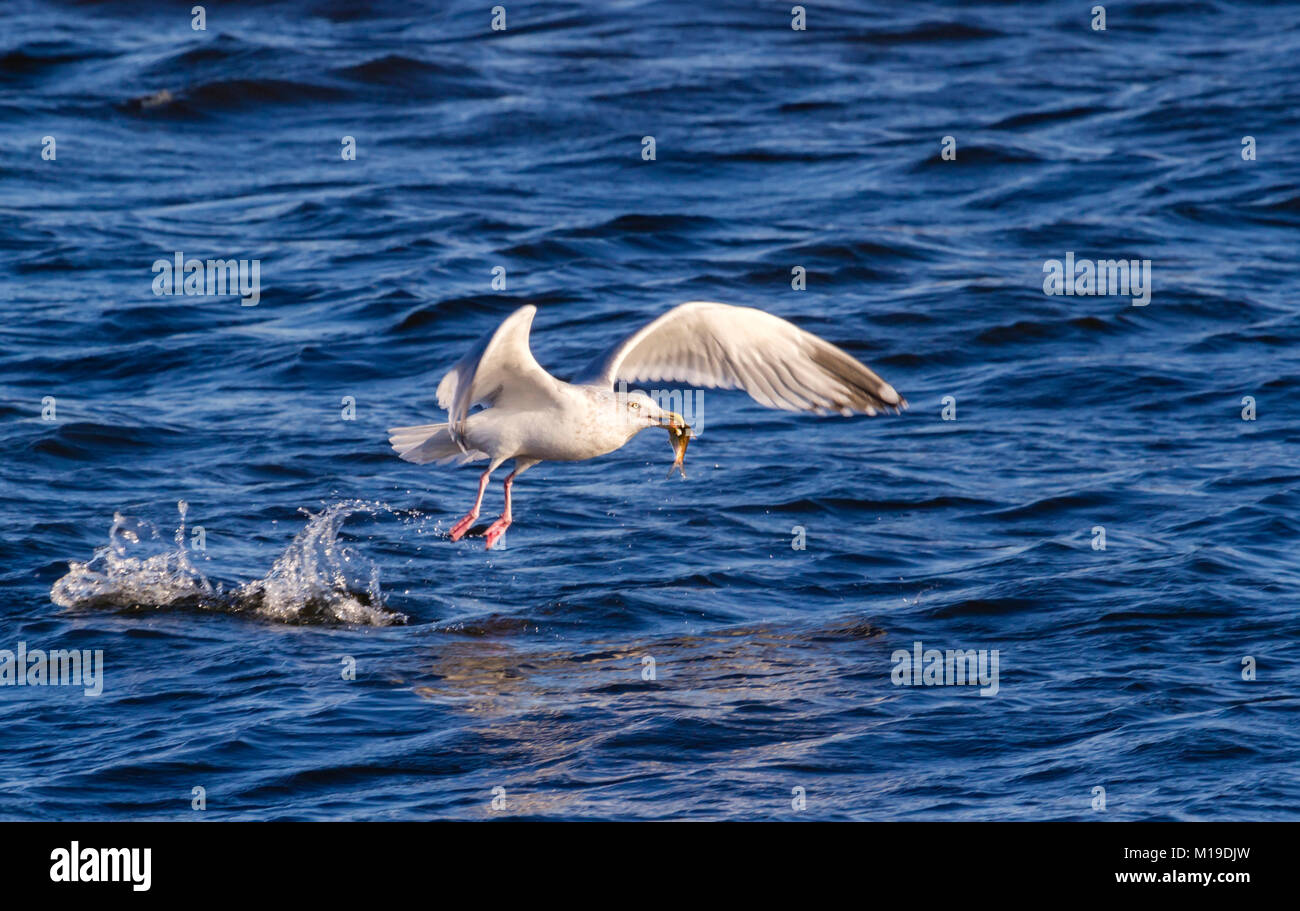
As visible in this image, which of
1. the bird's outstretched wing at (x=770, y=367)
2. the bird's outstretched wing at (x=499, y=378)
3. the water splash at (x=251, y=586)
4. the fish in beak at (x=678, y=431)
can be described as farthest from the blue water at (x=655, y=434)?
the bird's outstretched wing at (x=499, y=378)

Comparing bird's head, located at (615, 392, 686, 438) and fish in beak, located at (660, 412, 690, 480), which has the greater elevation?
bird's head, located at (615, 392, 686, 438)

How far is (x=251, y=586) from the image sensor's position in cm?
1057

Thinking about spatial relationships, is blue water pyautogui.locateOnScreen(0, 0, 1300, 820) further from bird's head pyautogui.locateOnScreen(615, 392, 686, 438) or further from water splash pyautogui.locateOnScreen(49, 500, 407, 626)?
bird's head pyautogui.locateOnScreen(615, 392, 686, 438)

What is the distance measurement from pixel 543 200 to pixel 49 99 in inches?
256

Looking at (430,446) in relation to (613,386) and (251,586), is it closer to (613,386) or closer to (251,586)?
(613,386)

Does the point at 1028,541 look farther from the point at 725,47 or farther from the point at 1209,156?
the point at 725,47

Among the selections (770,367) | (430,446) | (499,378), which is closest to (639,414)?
(499,378)

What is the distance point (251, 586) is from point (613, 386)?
2.53 meters

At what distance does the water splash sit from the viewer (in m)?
10.4

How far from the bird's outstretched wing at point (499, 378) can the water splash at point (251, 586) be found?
1289mm

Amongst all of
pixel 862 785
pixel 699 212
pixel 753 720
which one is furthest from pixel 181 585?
pixel 699 212

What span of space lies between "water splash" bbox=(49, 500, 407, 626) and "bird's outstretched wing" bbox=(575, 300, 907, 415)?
Answer: 2038 mm

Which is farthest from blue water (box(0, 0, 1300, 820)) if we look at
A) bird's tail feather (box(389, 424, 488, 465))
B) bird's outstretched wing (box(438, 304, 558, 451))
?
bird's outstretched wing (box(438, 304, 558, 451))

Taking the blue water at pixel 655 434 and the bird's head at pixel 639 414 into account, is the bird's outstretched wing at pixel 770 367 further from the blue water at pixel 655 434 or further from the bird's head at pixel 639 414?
the blue water at pixel 655 434
